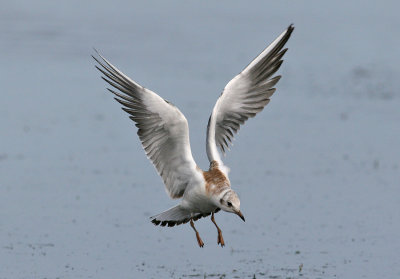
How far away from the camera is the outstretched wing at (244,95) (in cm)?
952

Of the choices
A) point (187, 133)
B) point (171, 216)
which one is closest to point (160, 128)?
point (187, 133)

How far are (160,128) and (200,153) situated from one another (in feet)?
17.0

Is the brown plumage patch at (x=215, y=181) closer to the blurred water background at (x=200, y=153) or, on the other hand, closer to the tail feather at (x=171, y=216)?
the tail feather at (x=171, y=216)

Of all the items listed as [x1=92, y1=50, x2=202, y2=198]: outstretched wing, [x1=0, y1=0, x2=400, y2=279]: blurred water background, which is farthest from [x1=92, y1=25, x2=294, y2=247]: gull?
[x1=0, y1=0, x2=400, y2=279]: blurred water background

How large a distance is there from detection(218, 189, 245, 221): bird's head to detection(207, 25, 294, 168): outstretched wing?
2.66 ft

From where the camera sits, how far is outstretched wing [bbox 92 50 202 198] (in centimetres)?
882

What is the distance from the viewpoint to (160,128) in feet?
29.5

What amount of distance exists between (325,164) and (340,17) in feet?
51.1

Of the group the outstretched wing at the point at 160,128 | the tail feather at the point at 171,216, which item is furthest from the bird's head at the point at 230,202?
the tail feather at the point at 171,216

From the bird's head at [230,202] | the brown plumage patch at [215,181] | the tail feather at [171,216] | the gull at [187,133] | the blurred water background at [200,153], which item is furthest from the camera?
the blurred water background at [200,153]

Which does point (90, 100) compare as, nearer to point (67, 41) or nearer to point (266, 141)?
point (266, 141)

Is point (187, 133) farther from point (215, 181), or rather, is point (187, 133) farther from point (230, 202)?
point (230, 202)

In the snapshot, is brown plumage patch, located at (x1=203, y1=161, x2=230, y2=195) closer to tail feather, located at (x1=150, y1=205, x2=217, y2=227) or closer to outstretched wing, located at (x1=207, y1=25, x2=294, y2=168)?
outstretched wing, located at (x1=207, y1=25, x2=294, y2=168)

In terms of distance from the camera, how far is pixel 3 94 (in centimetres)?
1822
